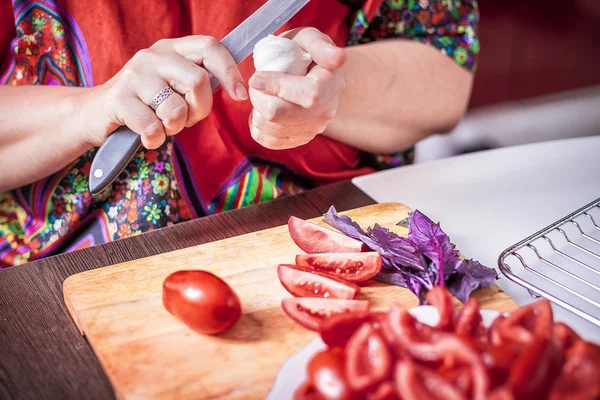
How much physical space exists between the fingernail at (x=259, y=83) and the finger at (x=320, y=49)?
0.10m

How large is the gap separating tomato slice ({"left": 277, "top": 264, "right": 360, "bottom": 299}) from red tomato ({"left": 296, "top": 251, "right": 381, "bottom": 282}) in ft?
0.11

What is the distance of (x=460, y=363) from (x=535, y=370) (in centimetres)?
7

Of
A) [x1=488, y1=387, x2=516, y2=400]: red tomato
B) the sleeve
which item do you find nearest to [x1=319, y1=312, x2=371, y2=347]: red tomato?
[x1=488, y1=387, x2=516, y2=400]: red tomato

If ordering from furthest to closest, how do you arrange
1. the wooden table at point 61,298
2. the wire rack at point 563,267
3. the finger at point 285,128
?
1. the finger at point 285,128
2. the wire rack at point 563,267
3. the wooden table at point 61,298

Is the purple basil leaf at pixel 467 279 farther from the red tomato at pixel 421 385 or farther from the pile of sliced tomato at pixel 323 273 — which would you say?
the red tomato at pixel 421 385

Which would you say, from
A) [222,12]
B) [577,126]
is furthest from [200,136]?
[577,126]

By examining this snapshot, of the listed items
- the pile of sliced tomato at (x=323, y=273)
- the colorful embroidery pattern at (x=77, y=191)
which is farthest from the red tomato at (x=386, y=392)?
the colorful embroidery pattern at (x=77, y=191)

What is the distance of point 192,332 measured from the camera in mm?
916

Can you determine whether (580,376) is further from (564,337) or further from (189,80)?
(189,80)

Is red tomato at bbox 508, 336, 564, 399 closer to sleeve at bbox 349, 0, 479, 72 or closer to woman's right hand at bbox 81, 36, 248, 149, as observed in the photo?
woman's right hand at bbox 81, 36, 248, 149

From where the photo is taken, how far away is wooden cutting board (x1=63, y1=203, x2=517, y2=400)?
84 centimetres

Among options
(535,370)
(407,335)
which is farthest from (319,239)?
(535,370)

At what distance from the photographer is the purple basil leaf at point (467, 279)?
979 mm

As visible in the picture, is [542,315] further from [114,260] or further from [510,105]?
[510,105]
